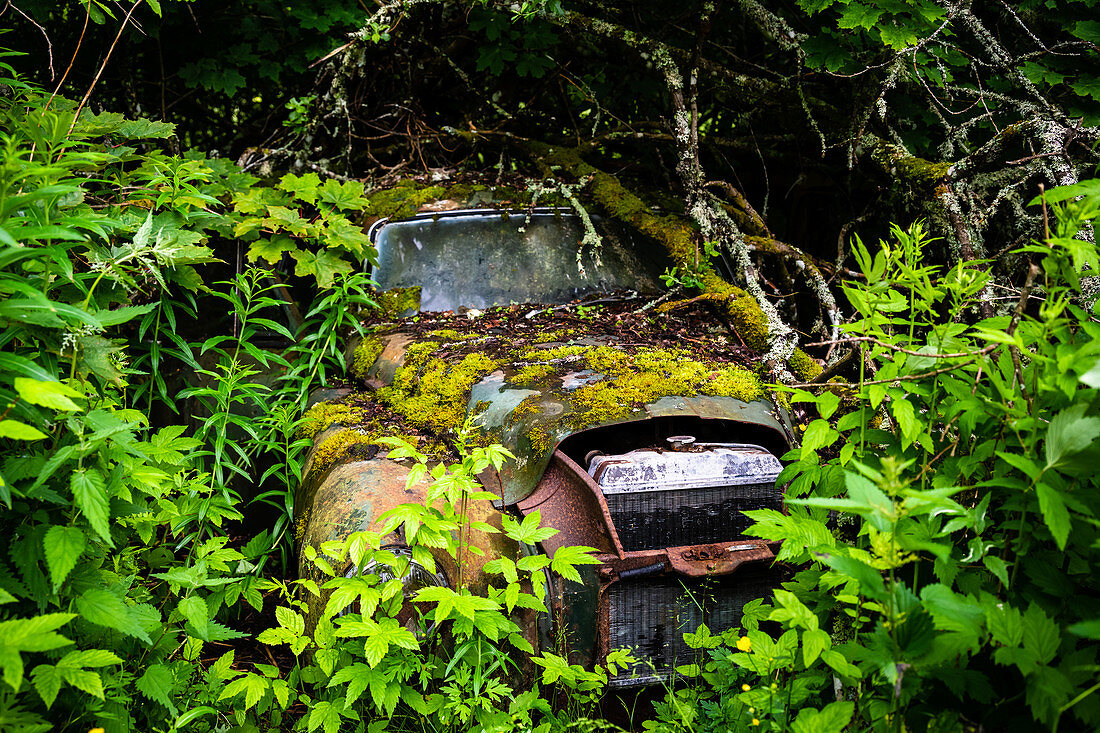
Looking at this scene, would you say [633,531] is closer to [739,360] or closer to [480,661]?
[480,661]

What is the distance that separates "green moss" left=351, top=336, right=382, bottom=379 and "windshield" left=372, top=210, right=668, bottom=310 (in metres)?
0.37

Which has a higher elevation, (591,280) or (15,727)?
(591,280)

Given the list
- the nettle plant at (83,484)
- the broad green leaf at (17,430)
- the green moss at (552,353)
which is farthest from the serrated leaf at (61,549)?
the green moss at (552,353)

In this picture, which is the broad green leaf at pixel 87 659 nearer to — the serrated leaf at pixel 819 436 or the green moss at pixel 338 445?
the green moss at pixel 338 445

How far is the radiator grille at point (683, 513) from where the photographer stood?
88.7 inches

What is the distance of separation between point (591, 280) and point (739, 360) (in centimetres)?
107

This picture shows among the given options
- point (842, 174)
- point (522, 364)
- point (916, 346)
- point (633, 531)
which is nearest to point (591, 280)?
point (522, 364)

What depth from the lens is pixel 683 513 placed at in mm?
2279

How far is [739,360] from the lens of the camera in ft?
9.43

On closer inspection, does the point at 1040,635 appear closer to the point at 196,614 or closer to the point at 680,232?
the point at 196,614

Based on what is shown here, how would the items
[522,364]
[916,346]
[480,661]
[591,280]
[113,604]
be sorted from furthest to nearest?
[591,280]
[522,364]
[480,661]
[916,346]
[113,604]

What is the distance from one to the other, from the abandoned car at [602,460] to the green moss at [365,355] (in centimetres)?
5

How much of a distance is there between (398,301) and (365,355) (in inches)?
16.0

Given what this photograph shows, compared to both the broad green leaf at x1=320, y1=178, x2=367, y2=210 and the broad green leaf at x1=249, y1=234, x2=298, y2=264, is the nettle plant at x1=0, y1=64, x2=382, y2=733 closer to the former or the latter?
the broad green leaf at x1=249, y1=234, x2=298, y2=264
